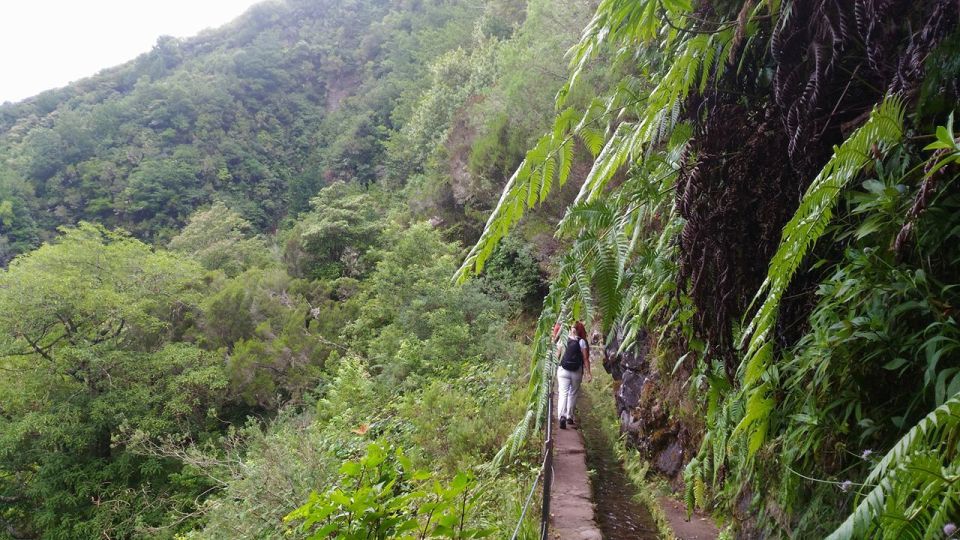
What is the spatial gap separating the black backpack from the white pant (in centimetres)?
5

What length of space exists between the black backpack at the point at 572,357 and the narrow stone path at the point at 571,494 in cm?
86

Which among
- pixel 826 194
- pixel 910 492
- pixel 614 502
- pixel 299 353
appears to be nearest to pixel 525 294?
pixel 299 353

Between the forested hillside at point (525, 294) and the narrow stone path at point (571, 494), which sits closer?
the forested hillside at point (525, 294)

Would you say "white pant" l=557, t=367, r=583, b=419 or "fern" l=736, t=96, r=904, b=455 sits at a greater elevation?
"fern" l=736, t=96, r=904, b=455

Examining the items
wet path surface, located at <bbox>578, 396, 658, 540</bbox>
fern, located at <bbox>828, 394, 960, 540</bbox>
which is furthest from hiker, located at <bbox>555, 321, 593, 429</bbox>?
fern, located at <bbox>828, 394, 960, 540</bbox>

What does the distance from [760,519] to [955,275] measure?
150 centimetres

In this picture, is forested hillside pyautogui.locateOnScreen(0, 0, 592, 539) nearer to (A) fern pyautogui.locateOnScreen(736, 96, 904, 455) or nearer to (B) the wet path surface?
(B) the wet path surface

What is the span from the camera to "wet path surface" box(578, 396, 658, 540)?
4480 mm

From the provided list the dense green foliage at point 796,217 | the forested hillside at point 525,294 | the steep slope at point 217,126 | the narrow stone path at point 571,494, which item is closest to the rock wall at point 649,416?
the forested hillside at point 525,294

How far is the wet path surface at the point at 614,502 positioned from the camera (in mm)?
4480

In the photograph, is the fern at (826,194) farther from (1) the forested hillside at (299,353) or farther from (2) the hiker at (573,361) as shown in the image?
(2) the hiker at (573,361)

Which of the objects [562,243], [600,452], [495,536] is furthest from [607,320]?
[562,243]

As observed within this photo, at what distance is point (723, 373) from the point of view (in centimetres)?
260

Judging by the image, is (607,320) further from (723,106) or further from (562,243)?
(562,243)
